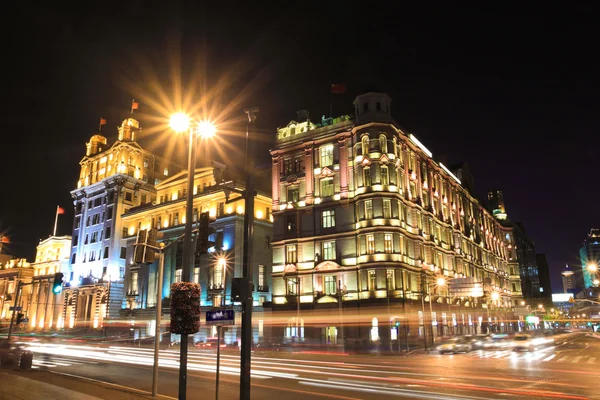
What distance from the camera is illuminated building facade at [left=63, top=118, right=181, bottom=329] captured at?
79812 millimetres

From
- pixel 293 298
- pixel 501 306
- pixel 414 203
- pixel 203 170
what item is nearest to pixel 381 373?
pixel 293 298

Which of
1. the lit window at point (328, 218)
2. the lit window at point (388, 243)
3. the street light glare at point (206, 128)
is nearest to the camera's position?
the street light glare at point (206, 128)

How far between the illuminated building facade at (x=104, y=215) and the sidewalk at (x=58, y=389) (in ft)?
203

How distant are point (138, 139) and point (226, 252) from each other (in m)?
45.2

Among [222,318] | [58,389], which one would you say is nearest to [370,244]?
[58,389]

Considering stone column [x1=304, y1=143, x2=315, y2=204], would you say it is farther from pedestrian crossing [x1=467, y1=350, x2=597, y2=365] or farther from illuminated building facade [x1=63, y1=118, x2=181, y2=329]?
illuminated building facade [x1=63, y1=118, x2=181, y2=329]

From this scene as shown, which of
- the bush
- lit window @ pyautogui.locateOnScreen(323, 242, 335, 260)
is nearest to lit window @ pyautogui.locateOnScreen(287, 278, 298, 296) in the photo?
lit window @ pyautogui.locateOnScreen(323, 242, 335, 260)

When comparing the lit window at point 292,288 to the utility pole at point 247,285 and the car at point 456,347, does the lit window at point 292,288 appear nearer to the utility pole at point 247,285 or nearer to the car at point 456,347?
the car at point 456,347

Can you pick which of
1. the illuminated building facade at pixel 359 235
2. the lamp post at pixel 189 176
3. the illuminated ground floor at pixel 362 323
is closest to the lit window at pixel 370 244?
the illuminated building facade at pixel 359 235

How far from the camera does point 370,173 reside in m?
51.7

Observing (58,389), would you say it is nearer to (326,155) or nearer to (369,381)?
(369,381)

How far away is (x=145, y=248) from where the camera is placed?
15750mm

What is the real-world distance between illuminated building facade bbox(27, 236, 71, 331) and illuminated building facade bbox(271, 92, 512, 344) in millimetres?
56195

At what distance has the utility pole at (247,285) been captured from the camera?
1170cm
